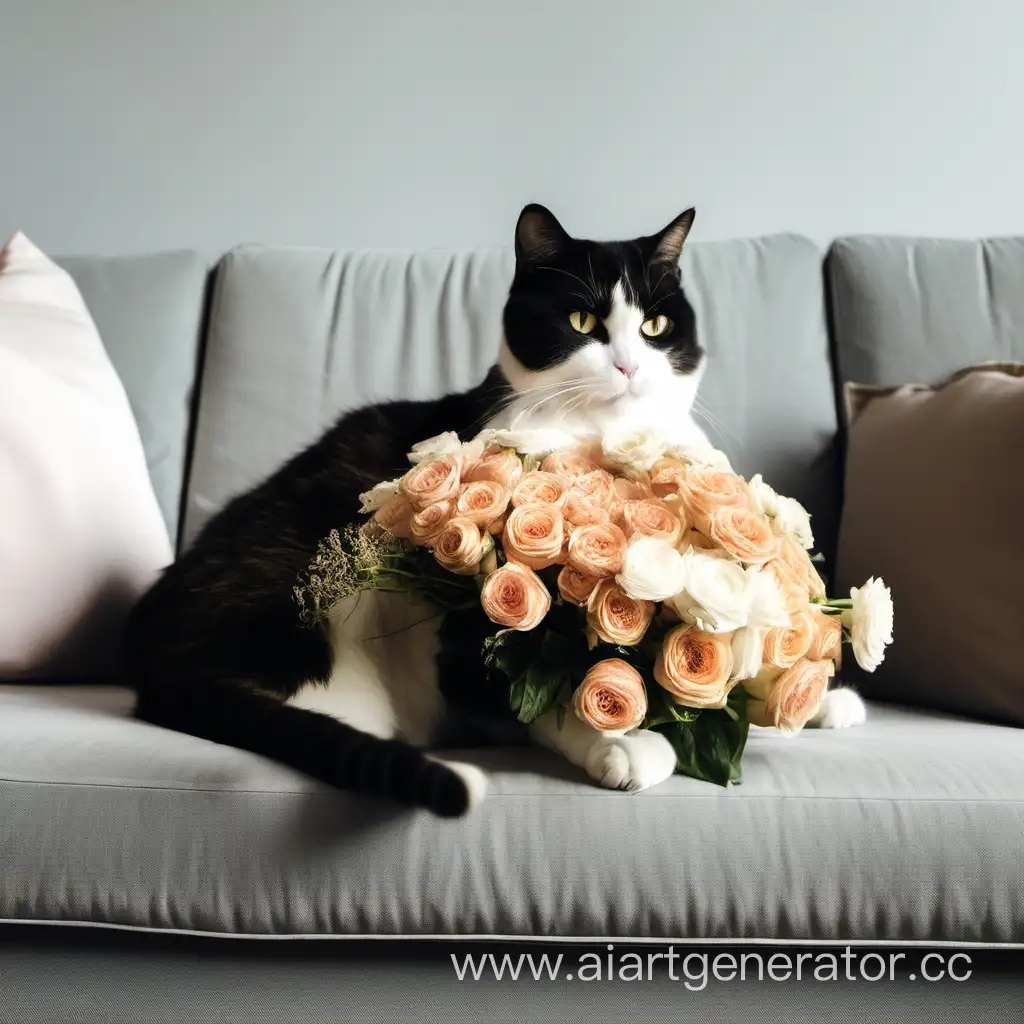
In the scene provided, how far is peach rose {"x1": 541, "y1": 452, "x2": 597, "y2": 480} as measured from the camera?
Result: 877 mm

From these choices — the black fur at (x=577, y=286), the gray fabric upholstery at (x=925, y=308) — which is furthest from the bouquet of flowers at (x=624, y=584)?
the gray fabric upholstery at (x=925, y=308)

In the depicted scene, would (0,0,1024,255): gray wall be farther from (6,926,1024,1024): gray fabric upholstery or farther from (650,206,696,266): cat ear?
(6,926,1024,1024): gray fabric upholstery

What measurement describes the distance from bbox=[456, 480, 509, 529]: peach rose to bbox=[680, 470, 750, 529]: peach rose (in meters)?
0.16

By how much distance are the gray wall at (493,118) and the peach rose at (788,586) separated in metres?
1.15

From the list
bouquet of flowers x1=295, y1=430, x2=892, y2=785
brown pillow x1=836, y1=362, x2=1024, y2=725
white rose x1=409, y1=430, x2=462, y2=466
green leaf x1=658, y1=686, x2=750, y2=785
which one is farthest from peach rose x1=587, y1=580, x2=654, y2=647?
brown pillow x1=836, y1=362, x2=1024, y2=725

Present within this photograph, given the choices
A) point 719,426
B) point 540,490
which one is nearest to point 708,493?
point 540,490

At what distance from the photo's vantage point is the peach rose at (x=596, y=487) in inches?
33.3

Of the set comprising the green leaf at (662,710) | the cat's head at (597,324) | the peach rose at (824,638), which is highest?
the cat's head at (597,324)

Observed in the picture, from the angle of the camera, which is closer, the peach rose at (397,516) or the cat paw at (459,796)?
the cat paw at (459,796)

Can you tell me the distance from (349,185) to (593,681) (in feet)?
4.52

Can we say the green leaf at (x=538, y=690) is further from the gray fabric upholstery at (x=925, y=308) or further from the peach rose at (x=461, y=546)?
the gray fabric upholstery at (x=925, y=308)

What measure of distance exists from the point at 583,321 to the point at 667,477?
31cm

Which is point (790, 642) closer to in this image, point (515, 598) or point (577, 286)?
point (515, 598)

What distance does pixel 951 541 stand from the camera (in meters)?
1.09
